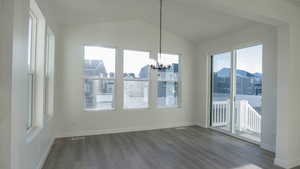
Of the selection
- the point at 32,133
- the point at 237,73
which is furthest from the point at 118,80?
the point at 237,73

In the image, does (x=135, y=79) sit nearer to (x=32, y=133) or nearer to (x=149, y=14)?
(x=149, y=14)

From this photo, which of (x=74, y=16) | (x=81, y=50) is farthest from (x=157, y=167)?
(x=74, y=16)

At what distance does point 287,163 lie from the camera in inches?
113

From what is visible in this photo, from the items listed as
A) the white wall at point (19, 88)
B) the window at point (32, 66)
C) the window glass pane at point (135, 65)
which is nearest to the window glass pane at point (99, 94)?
the window glass pane at point (135, 65)

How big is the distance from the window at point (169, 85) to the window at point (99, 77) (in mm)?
1564

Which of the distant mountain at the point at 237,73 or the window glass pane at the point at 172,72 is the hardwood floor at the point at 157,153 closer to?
the distant mountain at the point at 237,73

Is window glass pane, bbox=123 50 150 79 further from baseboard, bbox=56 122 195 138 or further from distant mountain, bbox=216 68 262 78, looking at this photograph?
distant mountain, bbox=216 68 262 78

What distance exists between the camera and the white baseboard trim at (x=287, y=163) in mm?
2877

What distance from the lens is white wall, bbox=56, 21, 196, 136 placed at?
173 inches

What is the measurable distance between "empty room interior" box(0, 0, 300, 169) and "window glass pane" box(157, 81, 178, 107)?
0.12ft

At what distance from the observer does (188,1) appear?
2.32 m

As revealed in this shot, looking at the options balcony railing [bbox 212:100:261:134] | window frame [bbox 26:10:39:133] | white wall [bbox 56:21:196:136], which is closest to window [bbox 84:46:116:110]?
white wall [bbox 56:21:196:136]

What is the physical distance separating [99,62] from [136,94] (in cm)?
147

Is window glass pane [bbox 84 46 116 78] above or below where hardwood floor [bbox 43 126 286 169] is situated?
above
